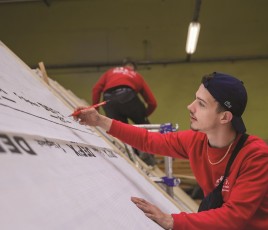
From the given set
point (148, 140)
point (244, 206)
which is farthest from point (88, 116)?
point (244, 206)

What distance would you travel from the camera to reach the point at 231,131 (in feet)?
4.71

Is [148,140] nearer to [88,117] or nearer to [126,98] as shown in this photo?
[88,117]

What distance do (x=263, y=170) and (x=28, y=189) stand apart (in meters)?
0.90

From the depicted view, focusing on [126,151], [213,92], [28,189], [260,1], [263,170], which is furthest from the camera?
[260,1]

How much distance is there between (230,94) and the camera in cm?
136

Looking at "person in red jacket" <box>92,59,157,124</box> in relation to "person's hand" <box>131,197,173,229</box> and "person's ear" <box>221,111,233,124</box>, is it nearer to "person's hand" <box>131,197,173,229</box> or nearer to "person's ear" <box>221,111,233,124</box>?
"person's ear" <box>221,111,233,124</box>

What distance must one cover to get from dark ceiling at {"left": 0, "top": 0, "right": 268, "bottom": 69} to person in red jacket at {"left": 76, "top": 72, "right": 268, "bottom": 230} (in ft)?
18.7

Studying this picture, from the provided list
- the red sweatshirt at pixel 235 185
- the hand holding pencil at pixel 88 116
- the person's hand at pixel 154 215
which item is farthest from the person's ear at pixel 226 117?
the hand holding pencil at pixel 88 116

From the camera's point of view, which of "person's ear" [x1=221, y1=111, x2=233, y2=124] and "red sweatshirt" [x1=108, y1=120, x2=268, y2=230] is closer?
"red sweatshirt" [x1=108, y1=120, x2=268, y2=230]

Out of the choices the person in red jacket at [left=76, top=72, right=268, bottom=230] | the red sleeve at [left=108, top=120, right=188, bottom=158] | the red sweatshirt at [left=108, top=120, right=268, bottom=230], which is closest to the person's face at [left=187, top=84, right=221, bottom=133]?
the person in red jacket at [left=76, top=72, right=268, bottom=230]

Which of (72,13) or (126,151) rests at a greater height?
(72,13)

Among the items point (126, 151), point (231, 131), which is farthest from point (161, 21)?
point (231, 131)

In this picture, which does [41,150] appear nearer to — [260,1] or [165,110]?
[165,110]

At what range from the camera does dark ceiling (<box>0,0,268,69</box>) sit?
23.2ft
